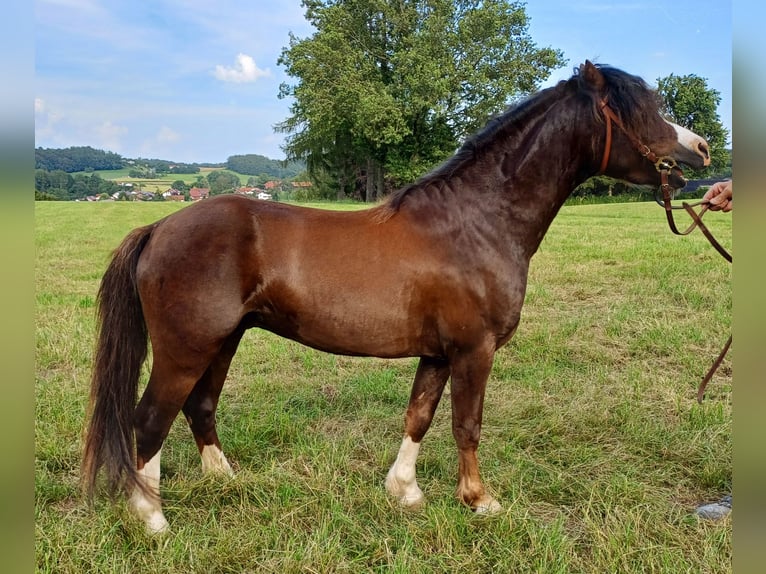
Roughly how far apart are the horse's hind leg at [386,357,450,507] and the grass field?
98 mm

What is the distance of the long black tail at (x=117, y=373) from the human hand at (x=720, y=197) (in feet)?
9.22

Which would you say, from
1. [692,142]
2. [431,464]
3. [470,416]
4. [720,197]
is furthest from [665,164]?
[431,464]

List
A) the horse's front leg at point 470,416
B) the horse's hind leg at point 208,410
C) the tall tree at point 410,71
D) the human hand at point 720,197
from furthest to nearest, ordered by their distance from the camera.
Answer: the tall tree at point 410,71 → the horse's hind leg at point 208,410 → the horse's front leg at point 470,416 → the human hand at point 720,197

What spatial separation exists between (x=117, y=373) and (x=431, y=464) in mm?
1872

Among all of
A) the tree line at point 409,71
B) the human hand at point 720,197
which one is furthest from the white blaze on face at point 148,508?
the tree line at point 409,71

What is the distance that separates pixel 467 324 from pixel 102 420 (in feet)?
6.15

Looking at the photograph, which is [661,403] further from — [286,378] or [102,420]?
[102,420]

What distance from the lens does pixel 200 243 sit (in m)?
2.39

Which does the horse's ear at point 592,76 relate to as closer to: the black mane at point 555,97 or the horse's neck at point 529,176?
the black mane at point 555,97

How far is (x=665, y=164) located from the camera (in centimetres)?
244

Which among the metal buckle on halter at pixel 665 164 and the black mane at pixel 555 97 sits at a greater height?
the black mane at pixel 555 97

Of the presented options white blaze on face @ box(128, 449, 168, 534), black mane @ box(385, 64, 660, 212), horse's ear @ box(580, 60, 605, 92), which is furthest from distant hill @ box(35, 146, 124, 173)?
horse's ear @ box(580, 60, 605, 92)

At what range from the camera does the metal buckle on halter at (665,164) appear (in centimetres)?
244

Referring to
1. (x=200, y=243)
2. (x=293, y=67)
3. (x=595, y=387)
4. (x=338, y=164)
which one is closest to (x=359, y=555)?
(x=200, y=243)
